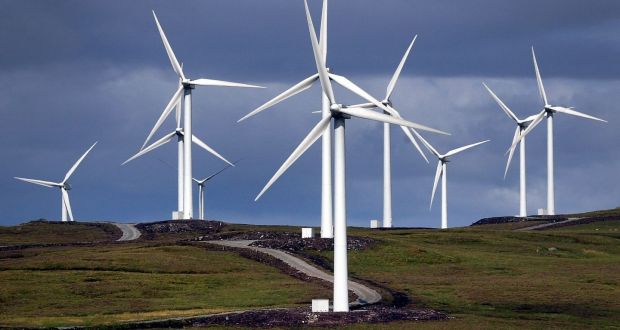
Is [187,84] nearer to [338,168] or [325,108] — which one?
[325,108]

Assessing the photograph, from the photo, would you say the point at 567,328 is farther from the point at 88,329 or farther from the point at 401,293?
the point at 88,329

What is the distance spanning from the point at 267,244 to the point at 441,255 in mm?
23548

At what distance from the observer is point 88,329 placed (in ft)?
307

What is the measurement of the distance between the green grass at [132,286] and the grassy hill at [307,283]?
0.11 metres

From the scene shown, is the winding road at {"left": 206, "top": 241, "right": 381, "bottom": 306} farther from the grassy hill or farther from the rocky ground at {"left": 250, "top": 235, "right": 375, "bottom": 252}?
the grassy hill

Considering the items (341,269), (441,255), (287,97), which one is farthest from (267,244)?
(341,269)

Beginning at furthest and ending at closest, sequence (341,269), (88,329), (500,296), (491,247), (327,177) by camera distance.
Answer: (491,247)
(327,177)
(500,296)
(341,269)
(88,329)

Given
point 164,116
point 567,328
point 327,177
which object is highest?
point 164,116

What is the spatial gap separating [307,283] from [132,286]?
18.5 metres

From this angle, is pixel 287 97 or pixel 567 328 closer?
pixel 567 328

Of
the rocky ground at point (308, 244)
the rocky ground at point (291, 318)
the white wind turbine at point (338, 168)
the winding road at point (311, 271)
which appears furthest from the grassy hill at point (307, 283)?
the white wind turbine at point (338, 168)

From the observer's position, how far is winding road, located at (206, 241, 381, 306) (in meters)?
118

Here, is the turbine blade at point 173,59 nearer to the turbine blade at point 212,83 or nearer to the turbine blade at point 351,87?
the turbine blade at point 212,83

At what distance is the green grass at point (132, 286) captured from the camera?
108 m
